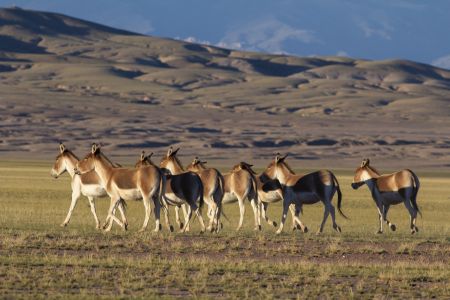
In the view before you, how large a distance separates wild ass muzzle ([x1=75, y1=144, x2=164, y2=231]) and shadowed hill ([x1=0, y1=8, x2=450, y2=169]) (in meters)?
74.4

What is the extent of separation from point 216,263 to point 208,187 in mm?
7057

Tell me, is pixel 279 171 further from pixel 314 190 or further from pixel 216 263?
pixel 216 263

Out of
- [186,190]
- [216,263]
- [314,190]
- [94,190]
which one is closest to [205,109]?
[94,190]

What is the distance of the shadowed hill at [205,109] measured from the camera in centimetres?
10906

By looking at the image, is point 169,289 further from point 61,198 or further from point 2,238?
point 61,198

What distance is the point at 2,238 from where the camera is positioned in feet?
68.2

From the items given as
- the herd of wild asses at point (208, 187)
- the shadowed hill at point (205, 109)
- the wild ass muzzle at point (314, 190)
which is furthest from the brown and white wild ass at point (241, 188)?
the shadowed hill at point (205, 109)

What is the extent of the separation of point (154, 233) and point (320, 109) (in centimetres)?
12948

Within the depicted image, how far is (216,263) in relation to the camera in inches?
706

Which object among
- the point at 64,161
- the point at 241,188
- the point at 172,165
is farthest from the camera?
the point at 172,165

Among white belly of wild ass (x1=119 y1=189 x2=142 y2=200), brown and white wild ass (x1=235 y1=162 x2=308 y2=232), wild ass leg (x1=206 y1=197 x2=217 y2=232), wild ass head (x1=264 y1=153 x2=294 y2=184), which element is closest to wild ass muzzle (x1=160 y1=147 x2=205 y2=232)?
wild ass leg (x1=206 y1=197 x2=217 y2=232)

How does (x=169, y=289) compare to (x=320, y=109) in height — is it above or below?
below

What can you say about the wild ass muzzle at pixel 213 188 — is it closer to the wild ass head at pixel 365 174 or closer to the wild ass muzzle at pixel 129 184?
the wild ass muzzle at pixel 129 184

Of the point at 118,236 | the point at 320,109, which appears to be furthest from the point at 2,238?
the point at 320,109
